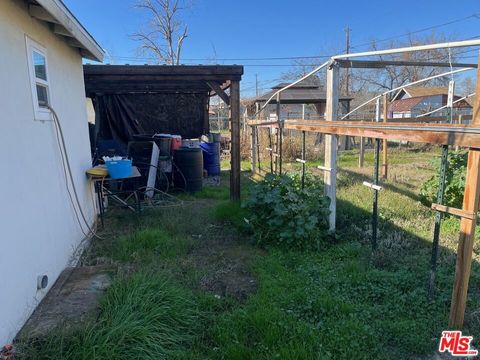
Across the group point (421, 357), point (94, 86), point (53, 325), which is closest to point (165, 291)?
point (53, 325)

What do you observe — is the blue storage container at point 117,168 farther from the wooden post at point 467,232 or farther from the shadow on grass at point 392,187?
the shadow on grass at point 392,187

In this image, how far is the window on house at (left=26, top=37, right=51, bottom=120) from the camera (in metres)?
2.88

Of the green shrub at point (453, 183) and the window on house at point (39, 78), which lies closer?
the window on house at point (39, 78)

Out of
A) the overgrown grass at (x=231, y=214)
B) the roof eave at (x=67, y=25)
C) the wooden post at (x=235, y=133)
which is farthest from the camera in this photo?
the wooden post at (x=235, y=133)

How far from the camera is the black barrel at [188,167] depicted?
23.4ft

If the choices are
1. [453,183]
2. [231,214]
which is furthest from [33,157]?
[453,183]

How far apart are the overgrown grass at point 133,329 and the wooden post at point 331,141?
→ 2300 mm

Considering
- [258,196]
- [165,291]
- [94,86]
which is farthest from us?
[94,86]

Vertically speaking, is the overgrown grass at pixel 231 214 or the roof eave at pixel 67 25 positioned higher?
the roof eave at pixel 67 25

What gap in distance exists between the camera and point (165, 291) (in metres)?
2.62

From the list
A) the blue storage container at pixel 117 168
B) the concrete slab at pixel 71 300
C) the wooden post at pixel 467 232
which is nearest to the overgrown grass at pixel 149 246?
the concrete slab at pixel 71 300

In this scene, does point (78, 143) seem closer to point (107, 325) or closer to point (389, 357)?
point (107, 325)

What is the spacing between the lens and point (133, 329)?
214cm

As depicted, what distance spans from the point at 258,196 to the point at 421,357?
8.22 feet
